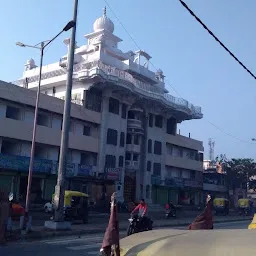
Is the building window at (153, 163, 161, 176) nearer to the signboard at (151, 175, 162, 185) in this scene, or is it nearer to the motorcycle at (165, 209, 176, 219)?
the signboard at (151, 175, 162, 185)

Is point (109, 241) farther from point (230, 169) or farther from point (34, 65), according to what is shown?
point (230, 169)

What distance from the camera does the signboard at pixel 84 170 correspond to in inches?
1355

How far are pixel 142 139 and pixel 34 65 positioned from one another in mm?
16457

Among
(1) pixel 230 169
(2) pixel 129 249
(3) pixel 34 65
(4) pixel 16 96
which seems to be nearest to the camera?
(2) pixel 129 249

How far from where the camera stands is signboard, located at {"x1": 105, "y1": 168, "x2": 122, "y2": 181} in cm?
3669

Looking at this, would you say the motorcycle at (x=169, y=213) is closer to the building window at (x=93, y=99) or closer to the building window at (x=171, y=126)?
the building window at (x=93, y=99)

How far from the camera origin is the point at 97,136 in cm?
3784

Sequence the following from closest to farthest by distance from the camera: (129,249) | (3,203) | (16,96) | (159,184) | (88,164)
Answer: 1. (129,249)
2. (3,203)
3. (16,96)
4. (88,164)
5. (159,184)

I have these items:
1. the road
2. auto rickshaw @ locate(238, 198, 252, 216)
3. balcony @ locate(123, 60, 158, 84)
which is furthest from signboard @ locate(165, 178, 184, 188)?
the road

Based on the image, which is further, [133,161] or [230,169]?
[230,169]

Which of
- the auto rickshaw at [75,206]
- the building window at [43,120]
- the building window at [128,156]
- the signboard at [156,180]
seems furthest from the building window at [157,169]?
the auto rickshaw at [75,206]

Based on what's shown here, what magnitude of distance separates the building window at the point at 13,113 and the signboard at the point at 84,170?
269 inches

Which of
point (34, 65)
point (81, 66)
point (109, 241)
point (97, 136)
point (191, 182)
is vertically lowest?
point (109, 241)

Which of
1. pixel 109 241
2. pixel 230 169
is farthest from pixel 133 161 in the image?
pixel 109 241
